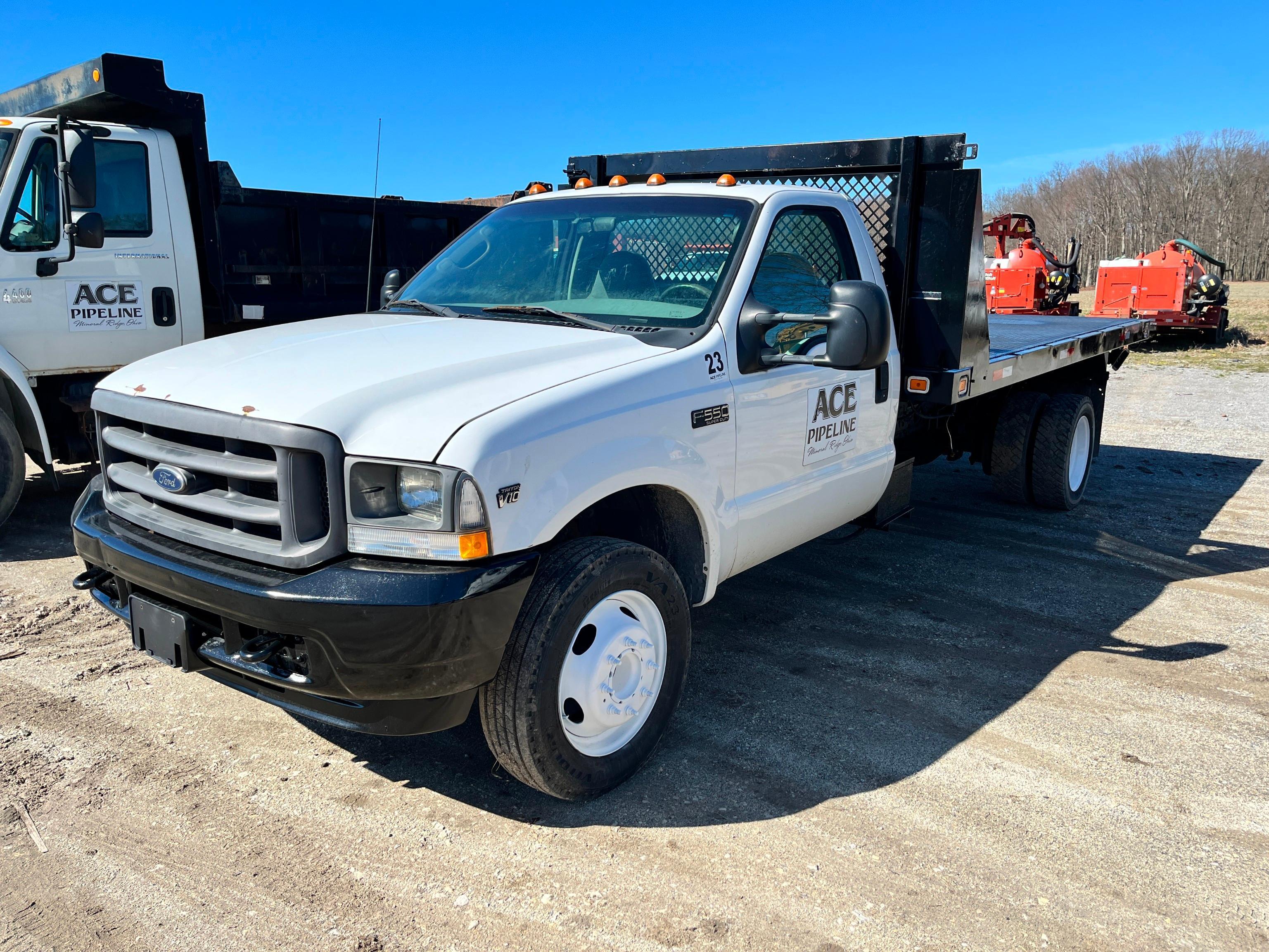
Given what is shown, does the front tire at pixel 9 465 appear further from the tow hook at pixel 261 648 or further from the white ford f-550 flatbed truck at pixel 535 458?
the tow hook at pixel 261 648

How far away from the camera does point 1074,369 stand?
25.0 ft

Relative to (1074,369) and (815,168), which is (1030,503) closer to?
(1074,369)

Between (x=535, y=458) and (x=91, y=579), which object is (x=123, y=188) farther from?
(x=535, y=458)

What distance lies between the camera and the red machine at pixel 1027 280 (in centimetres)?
1888

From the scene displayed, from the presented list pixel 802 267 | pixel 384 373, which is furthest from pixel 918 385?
pixel 384 373

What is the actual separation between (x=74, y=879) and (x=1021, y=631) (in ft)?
13.6

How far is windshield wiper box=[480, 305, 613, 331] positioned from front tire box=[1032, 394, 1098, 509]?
14.8 ft

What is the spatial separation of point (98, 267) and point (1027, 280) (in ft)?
56.5

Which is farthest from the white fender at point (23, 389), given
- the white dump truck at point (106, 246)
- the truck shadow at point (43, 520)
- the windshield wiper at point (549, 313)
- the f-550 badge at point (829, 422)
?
the f-550 badge at point (829, 422)

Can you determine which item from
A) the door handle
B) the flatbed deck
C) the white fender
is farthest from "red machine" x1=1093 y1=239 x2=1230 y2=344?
the white fender

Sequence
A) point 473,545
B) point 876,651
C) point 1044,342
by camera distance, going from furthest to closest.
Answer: point 1044,342 → point 876,651 → point 473,545

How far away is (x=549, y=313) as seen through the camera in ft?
12.3

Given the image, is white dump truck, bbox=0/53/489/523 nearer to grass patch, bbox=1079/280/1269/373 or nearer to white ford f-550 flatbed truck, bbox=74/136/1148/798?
white ford f-550 flatbed truck, bbox=74/136/1148/798

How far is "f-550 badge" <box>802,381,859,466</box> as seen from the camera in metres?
4.01
